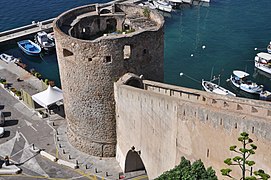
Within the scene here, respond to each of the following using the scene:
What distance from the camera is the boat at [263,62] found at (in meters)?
53.9

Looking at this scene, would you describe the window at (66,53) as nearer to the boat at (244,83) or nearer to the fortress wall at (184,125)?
the fortress wall at (184,125)

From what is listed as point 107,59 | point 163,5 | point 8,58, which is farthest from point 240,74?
point 8,58

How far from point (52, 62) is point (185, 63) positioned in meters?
16.7

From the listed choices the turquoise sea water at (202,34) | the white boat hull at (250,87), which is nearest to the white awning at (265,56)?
the turquoise sea water at (202,34)

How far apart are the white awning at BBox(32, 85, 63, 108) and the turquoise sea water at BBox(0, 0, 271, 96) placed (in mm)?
12236

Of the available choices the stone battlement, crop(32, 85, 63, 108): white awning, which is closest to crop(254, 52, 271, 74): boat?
crop(32, 85, 63, 108): white awning

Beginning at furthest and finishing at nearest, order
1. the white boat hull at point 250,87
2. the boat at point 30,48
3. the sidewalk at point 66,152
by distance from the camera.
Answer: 1. the boat at point 30,48
2. the white boat hull at point 250,87
3. the sidewalk at point 66,152

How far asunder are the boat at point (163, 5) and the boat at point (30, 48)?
2182cm

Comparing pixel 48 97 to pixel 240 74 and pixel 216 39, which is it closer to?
pixel 240 74

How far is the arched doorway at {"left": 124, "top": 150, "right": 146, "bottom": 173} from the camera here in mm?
34938

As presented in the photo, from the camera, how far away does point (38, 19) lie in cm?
7212

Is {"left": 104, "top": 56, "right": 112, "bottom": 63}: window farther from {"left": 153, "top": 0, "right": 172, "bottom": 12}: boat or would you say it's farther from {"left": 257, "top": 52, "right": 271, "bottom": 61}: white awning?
{"left": 153, "top": 0, "right": 172, "bottom": 12}: boat

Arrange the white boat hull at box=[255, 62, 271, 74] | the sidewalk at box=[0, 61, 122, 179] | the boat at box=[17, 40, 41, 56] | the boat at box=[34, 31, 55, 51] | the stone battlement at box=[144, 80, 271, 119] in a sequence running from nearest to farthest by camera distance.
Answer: the stone battlement at box=[144, 80, 271, 119] → the sidewalk at box=[0, 61, 122, 179] → the white boat hull at box=[255, 62, 271, 74] → the boat at box=[17, 40, 41, 56] → the boat at box=[34, 31, 55, 51]

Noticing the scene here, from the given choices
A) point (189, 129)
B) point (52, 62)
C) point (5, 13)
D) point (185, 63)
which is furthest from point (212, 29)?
point (189, 129)
